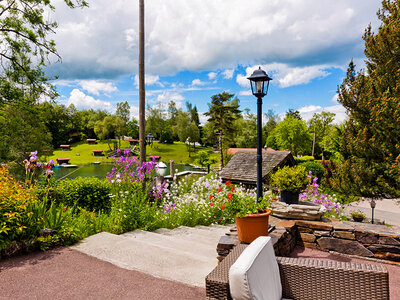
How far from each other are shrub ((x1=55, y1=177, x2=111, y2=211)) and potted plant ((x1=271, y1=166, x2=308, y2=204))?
14.9 feet

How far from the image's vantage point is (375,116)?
9203 mm

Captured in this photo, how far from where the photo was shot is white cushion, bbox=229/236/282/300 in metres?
1.84

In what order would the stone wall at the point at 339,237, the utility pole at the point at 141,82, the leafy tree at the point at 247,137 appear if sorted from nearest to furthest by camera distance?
the stone wall at the point at 339,237, the utility pole at the point at 141,82, the leafy tree at the point at 247,137

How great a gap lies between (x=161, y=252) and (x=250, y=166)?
14503mm

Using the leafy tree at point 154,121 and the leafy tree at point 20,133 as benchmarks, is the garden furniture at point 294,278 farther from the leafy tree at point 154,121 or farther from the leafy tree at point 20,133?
the leafy tree at point 154,121

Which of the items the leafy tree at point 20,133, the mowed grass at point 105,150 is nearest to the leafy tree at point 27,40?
the leafy tree at point 20,133

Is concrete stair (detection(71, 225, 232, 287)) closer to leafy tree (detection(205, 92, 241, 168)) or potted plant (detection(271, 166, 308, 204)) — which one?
potted plant (detection(271, 166, 308, 204))

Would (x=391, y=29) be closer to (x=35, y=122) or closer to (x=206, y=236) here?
(x=206, y=236)

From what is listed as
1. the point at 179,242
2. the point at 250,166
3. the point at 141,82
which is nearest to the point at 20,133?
the point at 141,82

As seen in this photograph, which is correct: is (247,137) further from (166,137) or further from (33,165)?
(33,165)

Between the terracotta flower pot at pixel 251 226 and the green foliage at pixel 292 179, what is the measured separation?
6.34ft


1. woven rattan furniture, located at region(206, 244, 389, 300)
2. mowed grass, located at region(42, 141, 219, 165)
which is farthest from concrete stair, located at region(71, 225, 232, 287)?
mowed grass, located at region(42, 141, 219, 165)

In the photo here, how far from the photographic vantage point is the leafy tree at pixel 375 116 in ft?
30.0

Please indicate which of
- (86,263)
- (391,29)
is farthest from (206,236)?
(391,29)
